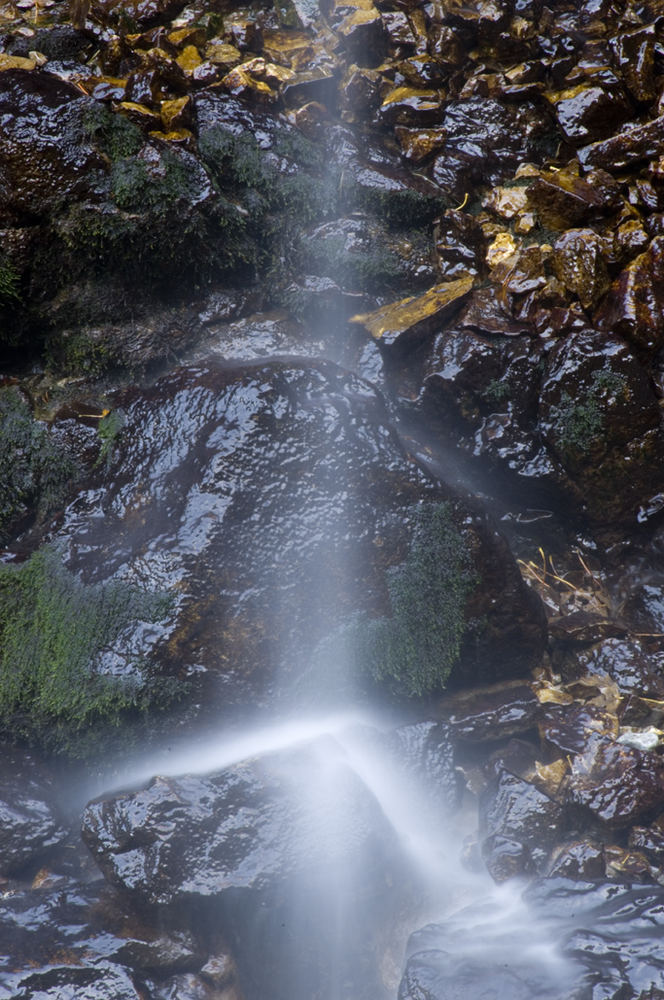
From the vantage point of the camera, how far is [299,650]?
3.97 metres

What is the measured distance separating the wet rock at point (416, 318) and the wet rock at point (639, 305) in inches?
38.9

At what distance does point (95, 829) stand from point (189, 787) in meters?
0.49

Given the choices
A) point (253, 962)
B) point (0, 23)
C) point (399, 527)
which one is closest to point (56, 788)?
point (253, 962)

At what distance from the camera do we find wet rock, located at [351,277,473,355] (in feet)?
16.1

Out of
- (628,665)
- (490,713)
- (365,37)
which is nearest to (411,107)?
(365,37)

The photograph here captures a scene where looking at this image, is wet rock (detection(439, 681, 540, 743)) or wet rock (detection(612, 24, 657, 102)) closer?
wet rock (detection(439, 681, 540, 743))

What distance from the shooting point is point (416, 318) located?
4.92 m

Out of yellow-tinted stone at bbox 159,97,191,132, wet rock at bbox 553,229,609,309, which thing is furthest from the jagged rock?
yellow-tinted stone at bbox 159,97,191,132

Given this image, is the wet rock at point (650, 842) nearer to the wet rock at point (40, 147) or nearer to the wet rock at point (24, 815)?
the wet rock at point (24, 815)

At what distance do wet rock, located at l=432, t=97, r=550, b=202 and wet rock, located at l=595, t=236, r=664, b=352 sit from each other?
146 centimetres

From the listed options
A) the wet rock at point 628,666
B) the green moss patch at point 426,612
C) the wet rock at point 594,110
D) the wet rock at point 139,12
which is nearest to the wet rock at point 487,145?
the wet rock at point 594,110

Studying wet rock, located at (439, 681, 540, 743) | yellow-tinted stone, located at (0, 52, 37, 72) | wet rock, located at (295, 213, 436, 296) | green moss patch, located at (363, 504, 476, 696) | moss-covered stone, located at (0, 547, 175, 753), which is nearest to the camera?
moss-covered stone, located at (0, 547, 175, 753)

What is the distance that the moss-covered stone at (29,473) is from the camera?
14.5 feet

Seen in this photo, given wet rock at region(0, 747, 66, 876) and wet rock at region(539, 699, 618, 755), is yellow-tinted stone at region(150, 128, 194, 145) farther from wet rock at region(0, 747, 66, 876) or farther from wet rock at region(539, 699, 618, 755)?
wet rock at region(539, 699, 618, 755)
